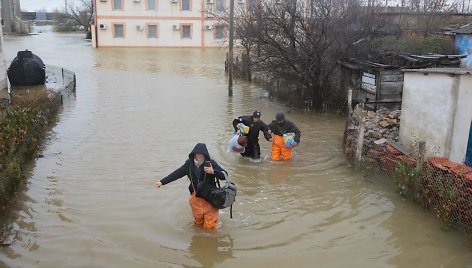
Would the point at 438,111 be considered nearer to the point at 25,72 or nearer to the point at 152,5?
the point at 25,72

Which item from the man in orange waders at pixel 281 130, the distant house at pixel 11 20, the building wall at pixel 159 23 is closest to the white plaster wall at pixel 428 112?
the man in orange waders at pixel 281 130

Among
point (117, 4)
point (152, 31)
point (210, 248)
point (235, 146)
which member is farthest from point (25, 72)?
point (152, 31)

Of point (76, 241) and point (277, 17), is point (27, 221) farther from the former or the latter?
point (277, 17)

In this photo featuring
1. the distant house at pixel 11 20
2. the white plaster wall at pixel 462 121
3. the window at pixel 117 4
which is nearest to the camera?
the white plaster wall at pixel 462 121

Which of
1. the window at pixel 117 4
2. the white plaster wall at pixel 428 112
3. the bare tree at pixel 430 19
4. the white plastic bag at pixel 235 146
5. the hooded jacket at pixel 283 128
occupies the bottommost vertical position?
the white plastic bag at pixel 235 146

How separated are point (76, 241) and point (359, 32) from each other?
44.1ft

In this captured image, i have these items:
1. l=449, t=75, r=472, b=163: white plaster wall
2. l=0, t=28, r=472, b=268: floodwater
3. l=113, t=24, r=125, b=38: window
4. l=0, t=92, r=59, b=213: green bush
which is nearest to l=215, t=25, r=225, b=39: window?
l=113, t=24, r=125, b=38: window

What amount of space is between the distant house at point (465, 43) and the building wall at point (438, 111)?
6.31 meters

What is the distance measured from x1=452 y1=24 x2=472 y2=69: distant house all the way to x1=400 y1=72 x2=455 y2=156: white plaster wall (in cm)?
622

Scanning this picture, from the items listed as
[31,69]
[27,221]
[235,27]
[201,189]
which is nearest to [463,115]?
[201,189]

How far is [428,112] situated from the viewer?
10250 millimetres

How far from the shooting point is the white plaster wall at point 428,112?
9.69m

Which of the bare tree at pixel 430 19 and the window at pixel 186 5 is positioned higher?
the window at pixel 186 5

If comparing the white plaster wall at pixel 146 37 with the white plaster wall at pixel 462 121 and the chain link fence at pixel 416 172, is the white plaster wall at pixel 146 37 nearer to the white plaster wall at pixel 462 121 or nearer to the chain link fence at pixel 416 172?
the chain link fence at pixel 416 172
